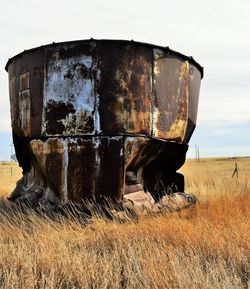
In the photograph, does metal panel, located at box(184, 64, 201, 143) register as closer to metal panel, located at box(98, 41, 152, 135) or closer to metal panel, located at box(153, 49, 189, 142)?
metal panel, located at box(153, 49, 189, 142)

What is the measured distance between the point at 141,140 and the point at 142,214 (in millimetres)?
1049

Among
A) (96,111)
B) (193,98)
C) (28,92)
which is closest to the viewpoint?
(96,111)

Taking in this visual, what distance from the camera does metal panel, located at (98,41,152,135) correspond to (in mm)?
5871

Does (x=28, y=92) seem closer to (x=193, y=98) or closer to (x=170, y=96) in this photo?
(x=170, y=96)

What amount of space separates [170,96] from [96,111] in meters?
1.21

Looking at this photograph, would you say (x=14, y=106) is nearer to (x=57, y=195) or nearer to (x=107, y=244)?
(x=57, y=195)

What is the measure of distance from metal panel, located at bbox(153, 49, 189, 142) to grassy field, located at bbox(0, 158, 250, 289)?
4.25ft

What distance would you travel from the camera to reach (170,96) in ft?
20.9

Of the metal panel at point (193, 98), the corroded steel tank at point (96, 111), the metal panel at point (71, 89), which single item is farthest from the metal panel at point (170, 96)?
the metal panel at point (71, 89)

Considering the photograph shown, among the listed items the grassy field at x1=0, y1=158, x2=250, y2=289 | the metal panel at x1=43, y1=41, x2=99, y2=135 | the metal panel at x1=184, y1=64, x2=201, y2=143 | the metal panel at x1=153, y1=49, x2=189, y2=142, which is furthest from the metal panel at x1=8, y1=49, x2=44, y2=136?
the metal panel at x1=184, y1=64, x2=201, y2=143

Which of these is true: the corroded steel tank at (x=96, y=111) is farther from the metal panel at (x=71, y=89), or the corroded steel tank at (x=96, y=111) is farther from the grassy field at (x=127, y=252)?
the grassy field at (x=127, y=252)

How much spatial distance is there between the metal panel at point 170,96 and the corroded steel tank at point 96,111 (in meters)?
0.01

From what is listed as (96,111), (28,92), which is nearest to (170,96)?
(96,111)

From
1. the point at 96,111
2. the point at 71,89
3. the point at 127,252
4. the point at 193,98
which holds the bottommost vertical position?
the point at 127,252
